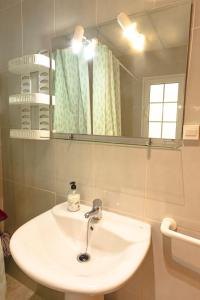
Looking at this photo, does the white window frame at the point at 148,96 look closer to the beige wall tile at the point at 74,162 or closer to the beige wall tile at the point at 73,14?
the beige wall tile at the point at 74,162

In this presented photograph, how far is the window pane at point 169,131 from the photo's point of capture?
0.91 metres

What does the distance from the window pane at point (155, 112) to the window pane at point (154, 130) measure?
0.02m

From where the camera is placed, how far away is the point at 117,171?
3.52 ft

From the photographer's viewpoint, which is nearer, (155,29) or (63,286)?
(63,286)

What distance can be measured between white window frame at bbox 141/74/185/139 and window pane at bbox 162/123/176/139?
0.02 meters

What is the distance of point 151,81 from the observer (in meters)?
0.94

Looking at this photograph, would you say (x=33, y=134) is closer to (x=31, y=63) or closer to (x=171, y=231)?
(x=31, y=63)

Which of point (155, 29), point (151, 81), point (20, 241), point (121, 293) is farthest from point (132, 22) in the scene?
point (121, 293)

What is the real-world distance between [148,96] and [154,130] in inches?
6.4

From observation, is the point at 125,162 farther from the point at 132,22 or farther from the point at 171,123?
the point at 132,22

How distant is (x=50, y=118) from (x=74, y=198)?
0.54m

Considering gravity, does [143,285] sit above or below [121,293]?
A: above

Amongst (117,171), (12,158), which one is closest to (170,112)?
(117,171)

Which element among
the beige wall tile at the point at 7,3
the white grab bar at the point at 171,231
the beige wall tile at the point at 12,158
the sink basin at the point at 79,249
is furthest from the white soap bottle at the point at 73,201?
the beige wall tile at the point at 7,3
